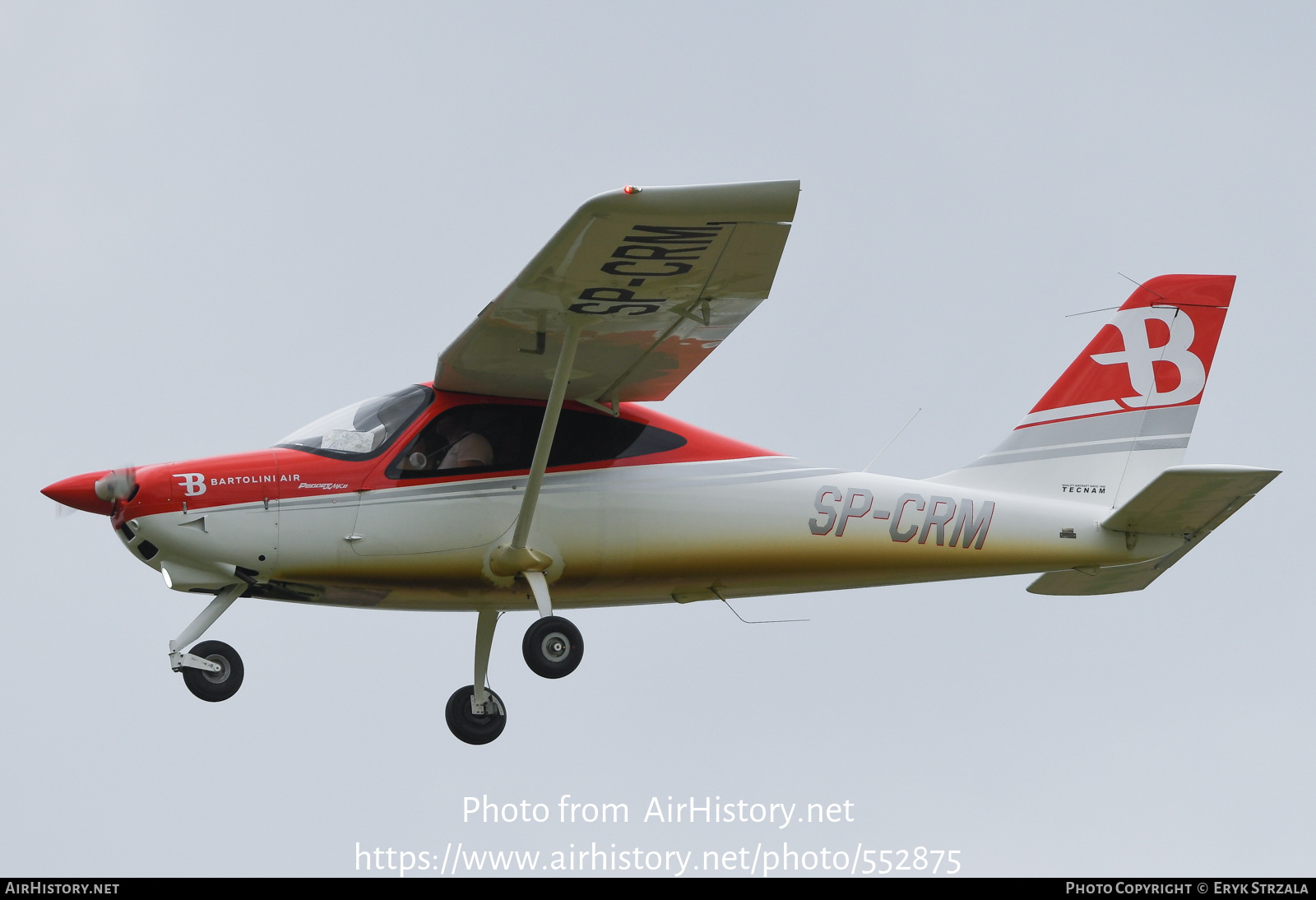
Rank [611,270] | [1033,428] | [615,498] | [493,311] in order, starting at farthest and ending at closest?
[1033,428], [615,498], [493,311], [611,270]

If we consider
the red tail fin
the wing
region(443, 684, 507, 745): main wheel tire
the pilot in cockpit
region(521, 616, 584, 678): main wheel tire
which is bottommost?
region(443, 684, 507, 745): main wheel tire

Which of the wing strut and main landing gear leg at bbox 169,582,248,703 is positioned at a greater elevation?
the wing strut

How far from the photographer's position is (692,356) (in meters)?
12.8

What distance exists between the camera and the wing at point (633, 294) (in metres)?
10.1

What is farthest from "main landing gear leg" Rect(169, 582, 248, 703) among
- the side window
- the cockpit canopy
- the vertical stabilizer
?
the vertical stabilizer

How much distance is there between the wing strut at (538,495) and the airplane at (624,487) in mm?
21

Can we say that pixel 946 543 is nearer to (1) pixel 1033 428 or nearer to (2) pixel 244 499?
(1) pixel 1033 428

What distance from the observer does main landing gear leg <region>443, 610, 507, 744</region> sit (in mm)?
13523

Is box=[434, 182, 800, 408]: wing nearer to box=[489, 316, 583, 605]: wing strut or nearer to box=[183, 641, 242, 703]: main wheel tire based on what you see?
box=[489, 316, 583, 605]: wing strut

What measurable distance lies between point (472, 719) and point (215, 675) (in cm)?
256

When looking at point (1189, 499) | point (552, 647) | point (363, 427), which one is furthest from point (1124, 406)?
point (363, 427)

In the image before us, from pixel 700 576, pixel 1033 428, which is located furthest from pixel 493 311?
pixel 1033 428

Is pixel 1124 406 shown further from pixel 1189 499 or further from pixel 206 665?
pixel 206 665

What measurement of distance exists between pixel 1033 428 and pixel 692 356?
348cm
